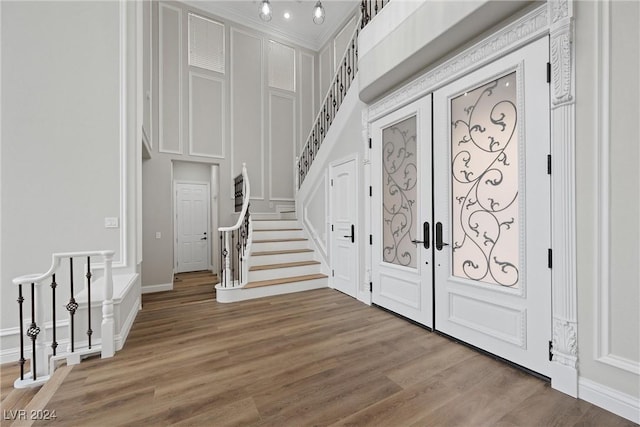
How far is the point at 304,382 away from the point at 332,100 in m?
4.81

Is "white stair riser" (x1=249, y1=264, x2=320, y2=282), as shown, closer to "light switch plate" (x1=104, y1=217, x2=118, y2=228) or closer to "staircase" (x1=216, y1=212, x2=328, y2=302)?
"staircase" (x1=216, y1=212, x2=328, y2=302)

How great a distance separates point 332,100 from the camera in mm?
5316

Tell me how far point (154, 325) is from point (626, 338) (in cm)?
429

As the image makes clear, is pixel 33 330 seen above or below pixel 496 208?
below

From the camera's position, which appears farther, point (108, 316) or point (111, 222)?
point (111, 222)

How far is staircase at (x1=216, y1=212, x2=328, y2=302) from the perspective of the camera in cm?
424

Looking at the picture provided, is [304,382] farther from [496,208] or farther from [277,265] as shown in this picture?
[277,265]

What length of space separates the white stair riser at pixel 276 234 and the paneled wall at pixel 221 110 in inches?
49.7

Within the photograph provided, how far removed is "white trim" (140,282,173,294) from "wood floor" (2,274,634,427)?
6.80 ft

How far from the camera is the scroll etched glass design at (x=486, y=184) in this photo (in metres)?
2.32

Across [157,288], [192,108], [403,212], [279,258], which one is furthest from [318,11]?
[157,288]

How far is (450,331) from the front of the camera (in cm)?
276

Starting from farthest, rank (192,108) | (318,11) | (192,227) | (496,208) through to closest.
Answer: (192,227) → (192,108) → (318,11) → (496,208)

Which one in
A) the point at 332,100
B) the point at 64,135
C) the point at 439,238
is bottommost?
the point at 439,238
